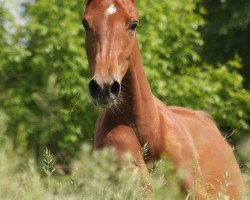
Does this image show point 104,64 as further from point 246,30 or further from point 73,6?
point 246,30

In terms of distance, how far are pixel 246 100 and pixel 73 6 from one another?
11.9 ft

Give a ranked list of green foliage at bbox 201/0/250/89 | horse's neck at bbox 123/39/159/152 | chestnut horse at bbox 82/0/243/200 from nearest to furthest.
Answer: chestnut horse at bbox 82/0/243/200 < horse's neck at bbox 123/39/159/152 < green foliage at bbox 201/0/250/89

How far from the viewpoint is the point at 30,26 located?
12273mm

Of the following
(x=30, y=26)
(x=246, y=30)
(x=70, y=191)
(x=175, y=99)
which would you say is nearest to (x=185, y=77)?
(x=175, y=99)

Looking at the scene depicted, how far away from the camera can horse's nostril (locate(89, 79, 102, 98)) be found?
498cm

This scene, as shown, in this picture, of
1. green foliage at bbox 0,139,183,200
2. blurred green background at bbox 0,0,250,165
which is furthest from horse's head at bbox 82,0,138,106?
blurred green background at bbox 0,0,250,165

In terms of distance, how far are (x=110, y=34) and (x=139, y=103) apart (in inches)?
21.3

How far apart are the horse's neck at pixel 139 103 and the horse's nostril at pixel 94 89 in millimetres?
757

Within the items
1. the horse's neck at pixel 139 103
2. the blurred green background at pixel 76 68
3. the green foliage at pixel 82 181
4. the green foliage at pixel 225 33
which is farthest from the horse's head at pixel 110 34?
the green foliage at pixel 225 33

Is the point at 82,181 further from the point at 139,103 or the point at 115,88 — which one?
Result: the point at 139,103

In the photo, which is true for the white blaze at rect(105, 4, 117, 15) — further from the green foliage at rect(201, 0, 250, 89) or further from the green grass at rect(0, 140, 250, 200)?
the green foliage at rect(201, 0, 250, 89)

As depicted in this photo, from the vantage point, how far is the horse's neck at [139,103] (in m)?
5.71

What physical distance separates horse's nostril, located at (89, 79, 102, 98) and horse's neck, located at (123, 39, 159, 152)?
2.48 ft

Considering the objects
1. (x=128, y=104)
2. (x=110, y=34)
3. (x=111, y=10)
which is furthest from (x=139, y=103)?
(x=111, y=10)
